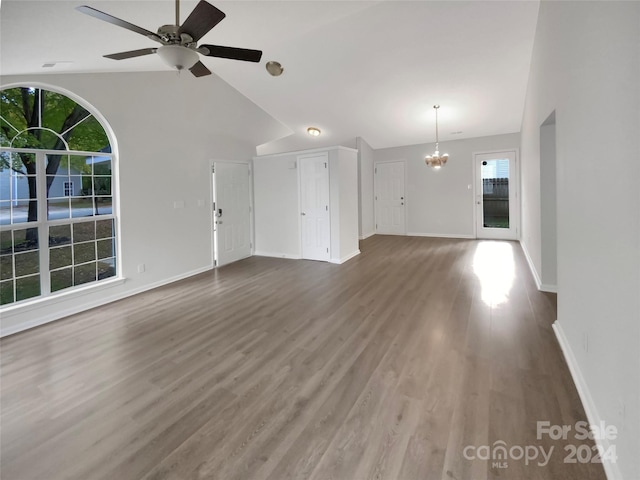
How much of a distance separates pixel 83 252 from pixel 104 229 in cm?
38

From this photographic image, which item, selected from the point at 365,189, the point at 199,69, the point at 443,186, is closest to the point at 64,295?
the point at 199,69

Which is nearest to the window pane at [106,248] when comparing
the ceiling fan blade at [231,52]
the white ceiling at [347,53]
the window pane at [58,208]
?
the window pane at [58,208]

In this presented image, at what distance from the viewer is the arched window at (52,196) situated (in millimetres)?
3377

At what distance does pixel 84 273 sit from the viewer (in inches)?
162

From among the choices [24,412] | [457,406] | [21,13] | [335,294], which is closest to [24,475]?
[24,412]

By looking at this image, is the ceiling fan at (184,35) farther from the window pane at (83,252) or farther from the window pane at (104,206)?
the window pane at (83,252)

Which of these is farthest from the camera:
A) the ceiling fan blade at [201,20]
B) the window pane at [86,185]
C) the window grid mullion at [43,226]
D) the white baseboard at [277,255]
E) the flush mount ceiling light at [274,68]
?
the white baseboard at [277,255]

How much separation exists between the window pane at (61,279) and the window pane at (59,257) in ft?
0.24

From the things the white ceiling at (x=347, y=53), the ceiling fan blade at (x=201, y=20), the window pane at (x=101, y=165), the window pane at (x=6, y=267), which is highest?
the white ceiling at (x=347, y=53)

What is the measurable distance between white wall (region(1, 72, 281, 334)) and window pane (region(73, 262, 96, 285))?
0.19 metres

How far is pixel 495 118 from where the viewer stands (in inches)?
274

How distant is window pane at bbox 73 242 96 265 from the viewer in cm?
402

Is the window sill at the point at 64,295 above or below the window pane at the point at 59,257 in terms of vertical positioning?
below

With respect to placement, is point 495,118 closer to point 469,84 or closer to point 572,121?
point 469,84
